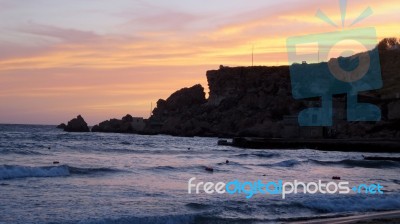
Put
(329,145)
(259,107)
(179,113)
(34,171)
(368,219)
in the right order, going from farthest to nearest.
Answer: (179,113), (259,107), (329,145), (34,171), (368,219)

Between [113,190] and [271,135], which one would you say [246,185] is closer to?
[113,190]

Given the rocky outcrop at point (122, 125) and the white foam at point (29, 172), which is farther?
the rocky outcrop at point (122, 125)

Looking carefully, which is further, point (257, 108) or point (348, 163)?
point (257, 108)

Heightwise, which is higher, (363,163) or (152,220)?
(363,163)

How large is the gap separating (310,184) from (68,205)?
1263 centimetres

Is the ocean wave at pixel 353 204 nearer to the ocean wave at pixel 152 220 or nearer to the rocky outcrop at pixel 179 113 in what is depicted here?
the ocean wave at pixel 152 220

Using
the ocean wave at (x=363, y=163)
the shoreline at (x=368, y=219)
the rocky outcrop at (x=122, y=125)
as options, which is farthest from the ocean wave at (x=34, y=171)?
the rocky outcrop at (x=122, y=125)

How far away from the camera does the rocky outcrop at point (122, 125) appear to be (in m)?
137

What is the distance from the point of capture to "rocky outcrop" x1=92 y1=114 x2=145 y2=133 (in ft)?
450

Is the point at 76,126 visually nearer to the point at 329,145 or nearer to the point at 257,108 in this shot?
the point at 257,108

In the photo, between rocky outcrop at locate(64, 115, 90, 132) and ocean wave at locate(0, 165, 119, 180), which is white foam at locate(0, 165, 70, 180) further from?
rocky outcrop at locate(64, 115, 90, 132)

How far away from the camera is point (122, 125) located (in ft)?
459

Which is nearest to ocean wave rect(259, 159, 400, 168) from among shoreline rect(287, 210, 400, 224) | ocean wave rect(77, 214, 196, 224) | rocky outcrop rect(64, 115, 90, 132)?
shoreline rect(287, 210, 400, 224)

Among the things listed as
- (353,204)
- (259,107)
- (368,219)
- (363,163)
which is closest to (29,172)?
(353,204)
